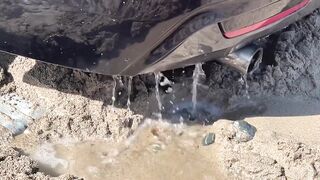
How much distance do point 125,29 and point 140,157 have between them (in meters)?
1.04

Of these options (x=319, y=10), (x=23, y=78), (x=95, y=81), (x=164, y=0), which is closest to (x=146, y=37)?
(x=164, y=0)

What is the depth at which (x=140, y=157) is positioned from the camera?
3242mm

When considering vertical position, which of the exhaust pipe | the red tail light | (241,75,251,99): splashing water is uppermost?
the red tail light

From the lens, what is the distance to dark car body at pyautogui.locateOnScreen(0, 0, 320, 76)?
94.9 inches

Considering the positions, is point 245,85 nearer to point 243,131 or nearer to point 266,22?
point 243,131

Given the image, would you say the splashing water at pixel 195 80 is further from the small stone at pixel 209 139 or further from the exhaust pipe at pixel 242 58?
the exhaust pipe at pixel 242 58

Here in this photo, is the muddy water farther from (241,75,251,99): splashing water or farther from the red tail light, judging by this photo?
the red tail light

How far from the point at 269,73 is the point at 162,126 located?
2.58 feet

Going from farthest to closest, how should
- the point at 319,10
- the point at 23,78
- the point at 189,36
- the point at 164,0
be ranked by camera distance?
1. the point at 319,10
2. the point at 23,78
3. the point at 189,36
4. the point at 164,0

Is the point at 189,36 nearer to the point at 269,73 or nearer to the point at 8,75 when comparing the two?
the point at 269,73

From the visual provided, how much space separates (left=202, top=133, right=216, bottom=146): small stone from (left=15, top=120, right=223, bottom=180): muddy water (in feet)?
0.08

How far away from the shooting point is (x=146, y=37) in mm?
2496

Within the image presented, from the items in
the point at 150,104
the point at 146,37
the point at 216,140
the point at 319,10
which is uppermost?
the point at 319,10

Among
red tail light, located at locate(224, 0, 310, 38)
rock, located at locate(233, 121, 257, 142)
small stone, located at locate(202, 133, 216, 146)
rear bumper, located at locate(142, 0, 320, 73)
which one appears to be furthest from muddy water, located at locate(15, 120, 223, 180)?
red tail light, located at locate(224, 0, 310, 38)
